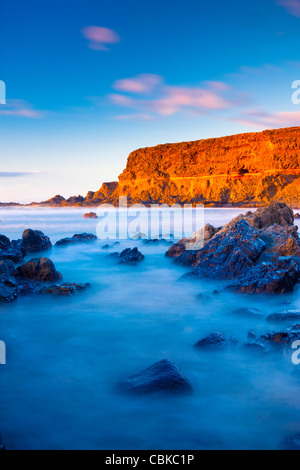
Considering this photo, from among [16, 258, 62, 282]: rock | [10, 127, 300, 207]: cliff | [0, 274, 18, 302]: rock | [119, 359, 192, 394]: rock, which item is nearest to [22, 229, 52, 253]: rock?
[16, 258, 62, 282]: rock

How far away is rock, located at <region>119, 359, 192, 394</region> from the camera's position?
3.10m

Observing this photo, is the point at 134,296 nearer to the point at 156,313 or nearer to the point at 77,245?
the point at 156,313

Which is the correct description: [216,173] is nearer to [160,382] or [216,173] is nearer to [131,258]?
[131,258]

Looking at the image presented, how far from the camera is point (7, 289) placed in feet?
20.0

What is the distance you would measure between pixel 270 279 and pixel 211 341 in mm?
2690

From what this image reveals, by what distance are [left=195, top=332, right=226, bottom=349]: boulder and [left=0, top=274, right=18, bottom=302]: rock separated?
361 centimetres

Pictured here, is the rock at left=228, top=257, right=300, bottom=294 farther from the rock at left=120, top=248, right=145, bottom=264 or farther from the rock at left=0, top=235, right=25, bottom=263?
the rock at left=0, top=235, right=25, bottom=263

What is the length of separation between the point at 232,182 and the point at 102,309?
2347 inches

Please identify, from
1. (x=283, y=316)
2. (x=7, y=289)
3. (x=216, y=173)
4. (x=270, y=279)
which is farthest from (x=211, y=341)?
(x=216, y=173)

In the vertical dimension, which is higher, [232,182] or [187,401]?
[232,182]

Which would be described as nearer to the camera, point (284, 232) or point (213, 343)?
point (213, 343)

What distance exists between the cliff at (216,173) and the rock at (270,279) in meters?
47.5

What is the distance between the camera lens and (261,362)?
3650 mm

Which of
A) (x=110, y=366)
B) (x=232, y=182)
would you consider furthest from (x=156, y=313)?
(x=232, y=182)
